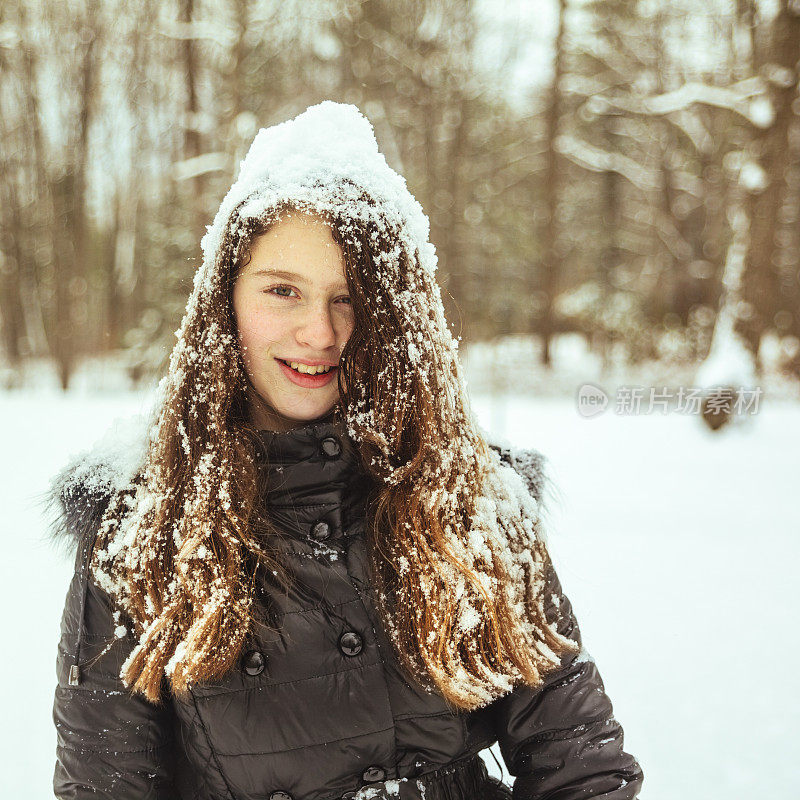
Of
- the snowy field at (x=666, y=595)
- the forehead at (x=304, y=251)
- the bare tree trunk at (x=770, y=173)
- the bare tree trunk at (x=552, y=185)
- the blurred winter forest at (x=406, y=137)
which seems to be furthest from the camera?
the bare tree trunk at (x=552, y=185)

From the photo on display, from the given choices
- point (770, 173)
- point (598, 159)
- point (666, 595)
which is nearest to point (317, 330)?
point (666, 595)

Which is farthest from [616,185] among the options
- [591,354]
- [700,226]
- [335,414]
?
[335,414]

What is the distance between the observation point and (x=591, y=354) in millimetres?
20078

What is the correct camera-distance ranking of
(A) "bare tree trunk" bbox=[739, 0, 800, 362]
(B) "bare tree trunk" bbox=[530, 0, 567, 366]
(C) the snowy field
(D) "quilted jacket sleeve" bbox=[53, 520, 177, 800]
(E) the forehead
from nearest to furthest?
1. (D) "quilted jacket sleeve" bbox=[53, 520, 177, 800]
2. (E) the forehead
3. (C) the snowy field
4. (A) "bare tree trunk" bbox=[739, 0, 800, 362]
5. (B) "bare tree trunk" bbox=[530, 0, 567, 366]

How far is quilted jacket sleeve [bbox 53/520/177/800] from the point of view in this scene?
143 cm

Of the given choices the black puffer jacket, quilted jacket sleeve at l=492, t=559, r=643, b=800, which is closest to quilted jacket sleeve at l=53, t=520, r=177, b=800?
the black puffer jacket

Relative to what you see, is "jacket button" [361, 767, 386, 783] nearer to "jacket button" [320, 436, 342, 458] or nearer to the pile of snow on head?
"jacket button" [320, 436, 342, 458]

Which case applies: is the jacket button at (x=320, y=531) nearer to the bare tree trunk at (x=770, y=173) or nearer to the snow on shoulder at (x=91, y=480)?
the snow on shoulder at (x=91, y=480)

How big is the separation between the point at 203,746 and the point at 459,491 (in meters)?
0.73

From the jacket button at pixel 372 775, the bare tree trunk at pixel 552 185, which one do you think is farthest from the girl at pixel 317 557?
the bare tree trunk at pixel 552 185

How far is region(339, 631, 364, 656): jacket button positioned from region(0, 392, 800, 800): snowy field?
0.58 m

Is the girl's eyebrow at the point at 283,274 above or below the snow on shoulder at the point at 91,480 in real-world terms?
above

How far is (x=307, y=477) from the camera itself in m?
1.56

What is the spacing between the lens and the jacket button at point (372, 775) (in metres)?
1.46
